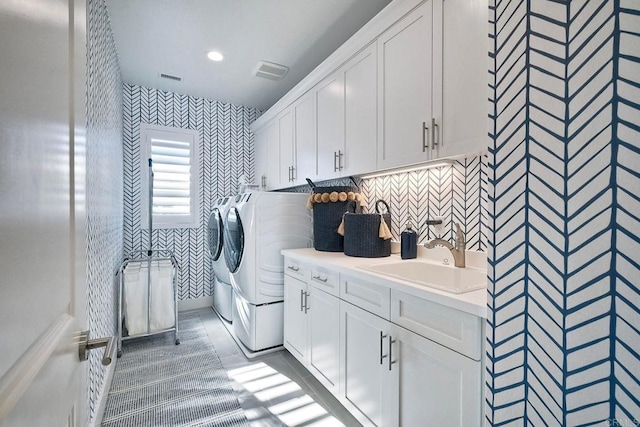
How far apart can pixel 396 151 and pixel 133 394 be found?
225 cm

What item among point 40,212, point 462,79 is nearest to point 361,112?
point 462,79

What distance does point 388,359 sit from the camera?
4.44 ft

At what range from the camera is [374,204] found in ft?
7.68

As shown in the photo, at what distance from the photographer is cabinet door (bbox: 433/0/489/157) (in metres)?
1.25

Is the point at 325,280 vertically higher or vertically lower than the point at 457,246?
lower

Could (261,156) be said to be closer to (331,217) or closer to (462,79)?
(331,217)

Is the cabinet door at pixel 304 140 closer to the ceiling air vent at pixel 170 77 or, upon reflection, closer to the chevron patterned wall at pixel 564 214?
the ceiling air vent at pixel 170 77

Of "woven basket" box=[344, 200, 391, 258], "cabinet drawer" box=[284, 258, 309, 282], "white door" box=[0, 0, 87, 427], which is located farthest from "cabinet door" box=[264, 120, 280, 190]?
"white door" box=[0, 0, 87, 427]

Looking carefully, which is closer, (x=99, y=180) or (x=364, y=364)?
(x=364, y=364)

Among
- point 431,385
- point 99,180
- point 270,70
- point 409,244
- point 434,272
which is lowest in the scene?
point 431,385

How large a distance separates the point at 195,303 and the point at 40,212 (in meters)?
3.45

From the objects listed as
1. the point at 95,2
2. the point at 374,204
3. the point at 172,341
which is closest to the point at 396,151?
the point at 374,204

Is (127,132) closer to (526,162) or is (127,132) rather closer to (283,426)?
(283,426)

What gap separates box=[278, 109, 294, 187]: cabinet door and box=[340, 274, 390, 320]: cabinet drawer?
1.43 m
